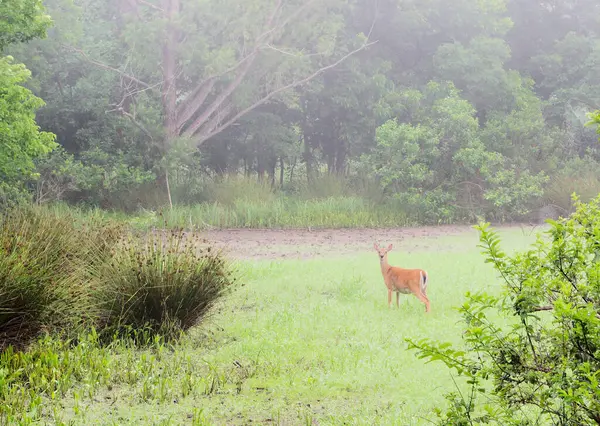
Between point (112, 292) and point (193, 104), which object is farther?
point (193, 104)

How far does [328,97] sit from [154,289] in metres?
17.7

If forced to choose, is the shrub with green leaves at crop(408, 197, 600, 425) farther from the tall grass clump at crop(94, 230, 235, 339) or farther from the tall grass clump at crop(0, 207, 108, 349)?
the tall grass clump at crop(94, 230, 235, 339)

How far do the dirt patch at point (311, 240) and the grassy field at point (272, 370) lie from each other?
4.56 m

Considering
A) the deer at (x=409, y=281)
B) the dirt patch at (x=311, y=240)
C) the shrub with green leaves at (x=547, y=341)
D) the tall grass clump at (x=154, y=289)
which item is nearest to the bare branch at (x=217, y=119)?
the dirt patch at (x=311, y=240)

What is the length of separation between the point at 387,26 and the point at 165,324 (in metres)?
19.2

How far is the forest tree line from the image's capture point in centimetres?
1856

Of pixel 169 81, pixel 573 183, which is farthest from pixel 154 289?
pixel 573 183

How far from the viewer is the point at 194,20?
771 inches

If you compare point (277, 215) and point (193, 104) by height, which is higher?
point (193, 104)

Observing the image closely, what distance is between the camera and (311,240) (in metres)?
14.5

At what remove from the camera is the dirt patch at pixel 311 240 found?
494 inches

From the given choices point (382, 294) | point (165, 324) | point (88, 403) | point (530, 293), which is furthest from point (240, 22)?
point (530, 293)

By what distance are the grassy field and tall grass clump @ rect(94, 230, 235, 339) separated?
25 cm

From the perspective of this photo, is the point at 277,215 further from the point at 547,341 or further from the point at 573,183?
the point at 547,341
